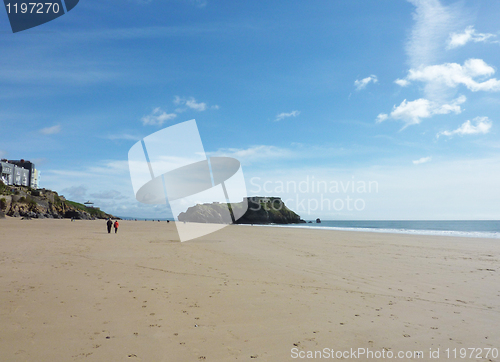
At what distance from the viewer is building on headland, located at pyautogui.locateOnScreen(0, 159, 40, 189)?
8406 centimetres

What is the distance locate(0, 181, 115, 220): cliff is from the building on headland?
18854mm

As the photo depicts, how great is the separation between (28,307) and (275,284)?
642 centimetres

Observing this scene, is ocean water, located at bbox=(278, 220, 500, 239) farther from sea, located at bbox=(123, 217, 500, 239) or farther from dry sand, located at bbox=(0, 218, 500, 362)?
dry sand, located at bbox=(0, 218, 500, 362)

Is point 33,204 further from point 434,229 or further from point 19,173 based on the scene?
point 434,229

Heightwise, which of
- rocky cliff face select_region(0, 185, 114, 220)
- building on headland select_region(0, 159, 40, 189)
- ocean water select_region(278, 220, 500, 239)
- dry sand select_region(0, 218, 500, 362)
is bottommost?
ocean water select_region(278, 220, 500, 239)

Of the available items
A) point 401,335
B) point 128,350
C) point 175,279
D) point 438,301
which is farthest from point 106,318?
point 438,301

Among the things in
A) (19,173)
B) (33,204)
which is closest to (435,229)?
(33,204)

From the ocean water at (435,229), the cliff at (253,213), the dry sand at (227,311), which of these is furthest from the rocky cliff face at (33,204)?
the ocean water at (435,229)

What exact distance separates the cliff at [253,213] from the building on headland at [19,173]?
55.9 metres

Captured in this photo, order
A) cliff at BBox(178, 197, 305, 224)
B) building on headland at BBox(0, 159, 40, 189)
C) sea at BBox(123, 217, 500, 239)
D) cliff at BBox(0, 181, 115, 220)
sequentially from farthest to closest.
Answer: cliff at BBox(178, 197, 305, 224)
building on headland at BBox(0, 159, 40, 189)
cliff at BBox(0, 181, 115, 220)
sea at BBox(123, 217, 500, 239)

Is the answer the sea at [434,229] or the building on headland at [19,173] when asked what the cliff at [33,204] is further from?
the sea at [434,229]

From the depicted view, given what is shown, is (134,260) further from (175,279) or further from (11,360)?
(11,360)

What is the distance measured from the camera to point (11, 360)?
400 cm

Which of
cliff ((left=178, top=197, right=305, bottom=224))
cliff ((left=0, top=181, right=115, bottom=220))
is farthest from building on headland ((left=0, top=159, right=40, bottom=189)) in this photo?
cliff ((left=178, top=197, right=305, bottom=224))
